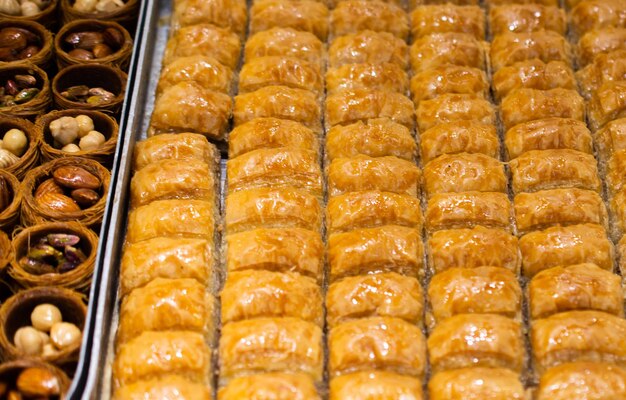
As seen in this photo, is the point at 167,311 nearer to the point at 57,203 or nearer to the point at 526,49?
the point at 57,203

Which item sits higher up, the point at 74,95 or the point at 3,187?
the point at 74,95

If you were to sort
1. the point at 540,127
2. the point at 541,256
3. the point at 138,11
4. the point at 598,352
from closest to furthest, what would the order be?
1. the point at 598,352
2. the point at 541,256
3. the point at 540,127
4. the point at 138,11

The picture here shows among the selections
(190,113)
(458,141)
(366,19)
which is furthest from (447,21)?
(190,113)

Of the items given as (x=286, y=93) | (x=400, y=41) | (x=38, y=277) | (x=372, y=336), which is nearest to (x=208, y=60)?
(x=286, y=93)

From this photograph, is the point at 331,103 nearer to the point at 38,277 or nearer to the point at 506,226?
the point at 506,226

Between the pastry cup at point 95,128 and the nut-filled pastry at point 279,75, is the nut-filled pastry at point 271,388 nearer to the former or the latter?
the pastry cup at point 95,128

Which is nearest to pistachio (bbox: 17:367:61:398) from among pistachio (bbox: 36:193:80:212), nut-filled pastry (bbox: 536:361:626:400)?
pistachio (bbox: 36:193:80:212)
